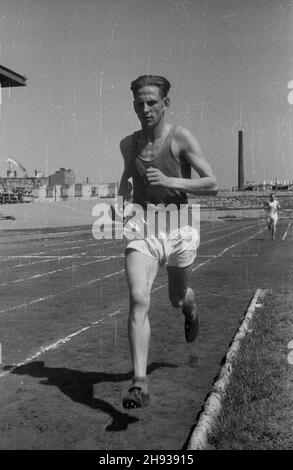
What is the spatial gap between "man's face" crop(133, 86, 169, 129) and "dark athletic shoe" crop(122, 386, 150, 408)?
1731 mm

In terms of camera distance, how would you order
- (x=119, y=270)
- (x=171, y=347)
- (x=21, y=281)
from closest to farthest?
1. (x=171, y=347)
2. (x=21, y=281)
3. (x=119, y=270)

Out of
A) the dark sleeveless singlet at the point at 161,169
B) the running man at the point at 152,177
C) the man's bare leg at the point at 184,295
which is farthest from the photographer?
the man's bare leg at the point at 184,295

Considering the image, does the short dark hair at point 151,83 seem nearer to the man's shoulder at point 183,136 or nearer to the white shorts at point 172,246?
the man's shoulder at point 183,136

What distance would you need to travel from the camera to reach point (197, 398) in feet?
13.7

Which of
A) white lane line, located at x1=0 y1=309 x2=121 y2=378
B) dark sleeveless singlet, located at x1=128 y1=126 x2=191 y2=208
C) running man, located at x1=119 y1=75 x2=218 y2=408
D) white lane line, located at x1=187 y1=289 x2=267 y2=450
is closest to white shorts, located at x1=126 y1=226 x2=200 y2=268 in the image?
running man, located at x1=119 y1=75 x2=218 y2=408

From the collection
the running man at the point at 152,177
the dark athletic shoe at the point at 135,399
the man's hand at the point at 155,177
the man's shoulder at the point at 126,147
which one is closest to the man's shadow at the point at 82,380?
the dark athletic shoe at the point at 135,399

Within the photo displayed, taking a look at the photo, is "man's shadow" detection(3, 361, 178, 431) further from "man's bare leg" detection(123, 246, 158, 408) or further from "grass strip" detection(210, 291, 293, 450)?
"grass strip" detection(210, 291, 293, 450)

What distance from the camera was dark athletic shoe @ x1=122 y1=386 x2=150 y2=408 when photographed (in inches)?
140

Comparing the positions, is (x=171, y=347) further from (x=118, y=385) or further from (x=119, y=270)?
(x=119, y=270)

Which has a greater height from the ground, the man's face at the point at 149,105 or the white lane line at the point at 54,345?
the man's face at the point at 149,105

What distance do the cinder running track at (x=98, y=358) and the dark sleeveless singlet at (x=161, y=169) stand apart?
1.41 meters

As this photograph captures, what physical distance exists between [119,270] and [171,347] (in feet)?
23.4

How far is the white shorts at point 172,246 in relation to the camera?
159 inches
